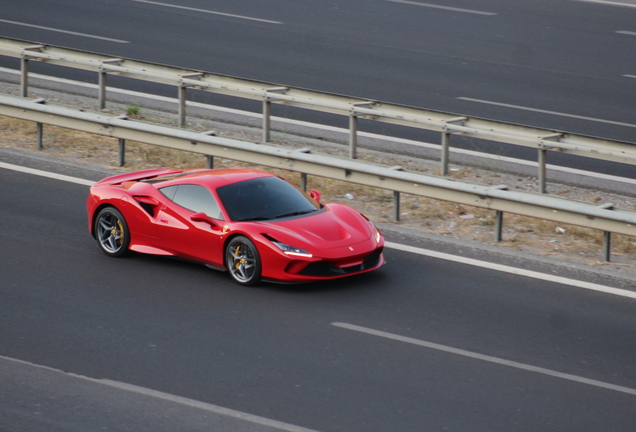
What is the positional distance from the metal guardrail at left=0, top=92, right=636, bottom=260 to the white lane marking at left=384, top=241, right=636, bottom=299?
2.81ft

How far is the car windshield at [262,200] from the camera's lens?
34.2ft

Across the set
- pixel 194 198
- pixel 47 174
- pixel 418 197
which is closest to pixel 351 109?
pixel 418 197

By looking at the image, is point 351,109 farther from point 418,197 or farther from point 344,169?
point 418,197

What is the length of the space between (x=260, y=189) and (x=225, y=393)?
3.67 m

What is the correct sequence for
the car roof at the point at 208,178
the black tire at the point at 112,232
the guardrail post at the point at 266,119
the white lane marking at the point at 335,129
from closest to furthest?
the car roof at the point at 208,178
the black tire at the point at 112,232
the guardrail post at the point at 266,119
the white lane marking at the point at 335,129

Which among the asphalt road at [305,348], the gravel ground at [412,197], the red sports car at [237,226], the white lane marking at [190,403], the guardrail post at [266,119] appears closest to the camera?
the white lane marking at [190,403]

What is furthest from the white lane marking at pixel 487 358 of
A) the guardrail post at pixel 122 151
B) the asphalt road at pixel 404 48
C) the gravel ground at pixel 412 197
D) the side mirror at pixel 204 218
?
the asphalt road at pixel 404 48

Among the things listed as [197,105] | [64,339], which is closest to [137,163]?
[197,105]

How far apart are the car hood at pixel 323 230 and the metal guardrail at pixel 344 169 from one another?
5.82 ft

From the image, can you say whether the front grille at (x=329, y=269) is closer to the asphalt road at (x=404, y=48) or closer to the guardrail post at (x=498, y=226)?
the guardrail post at (x=498, y=226)

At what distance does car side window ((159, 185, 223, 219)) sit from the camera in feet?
34.5

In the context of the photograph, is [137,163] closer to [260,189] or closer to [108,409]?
[260,189]

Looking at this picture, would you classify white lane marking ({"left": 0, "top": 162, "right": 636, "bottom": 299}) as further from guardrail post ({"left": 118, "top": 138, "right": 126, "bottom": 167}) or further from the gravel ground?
guardrail post ({"left": 118, "top": 138, "right": 126, "bottom": 167})

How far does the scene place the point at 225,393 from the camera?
7.59m
